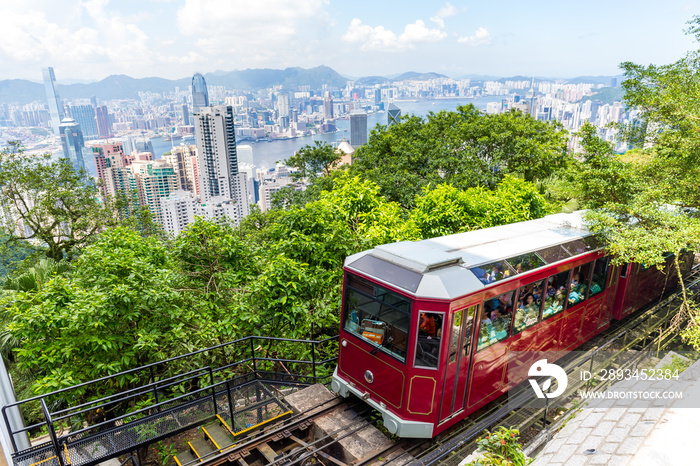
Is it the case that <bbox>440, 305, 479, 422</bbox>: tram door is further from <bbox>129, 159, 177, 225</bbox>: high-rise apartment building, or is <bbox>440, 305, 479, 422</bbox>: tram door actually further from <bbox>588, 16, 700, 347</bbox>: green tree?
<bbox>129, 159, 177, 225</bbox>: high-rise apartment building

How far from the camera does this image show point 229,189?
128 m

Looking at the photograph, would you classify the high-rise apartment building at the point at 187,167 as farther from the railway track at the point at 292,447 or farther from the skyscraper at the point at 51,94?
the railway track at the point at 292,447

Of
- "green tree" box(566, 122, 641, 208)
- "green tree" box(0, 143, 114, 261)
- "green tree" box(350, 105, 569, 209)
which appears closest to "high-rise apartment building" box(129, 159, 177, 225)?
"green tree" box(0, 143, 114, 261)

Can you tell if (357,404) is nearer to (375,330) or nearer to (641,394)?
(375,330)

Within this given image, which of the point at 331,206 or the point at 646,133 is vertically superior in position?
the point at 646,133

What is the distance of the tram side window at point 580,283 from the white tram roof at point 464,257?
0.38 metres

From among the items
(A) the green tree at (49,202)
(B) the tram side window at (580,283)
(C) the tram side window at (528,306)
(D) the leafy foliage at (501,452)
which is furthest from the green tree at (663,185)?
(A) the green tree at (49,202)

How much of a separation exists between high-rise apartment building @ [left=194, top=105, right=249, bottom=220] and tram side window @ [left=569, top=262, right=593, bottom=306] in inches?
4672

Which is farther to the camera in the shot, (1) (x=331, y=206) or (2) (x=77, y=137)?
(2) (x=77, y=137)

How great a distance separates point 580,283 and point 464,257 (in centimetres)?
331

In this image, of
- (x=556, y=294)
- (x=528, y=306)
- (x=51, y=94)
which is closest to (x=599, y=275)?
(x=556, y=294)

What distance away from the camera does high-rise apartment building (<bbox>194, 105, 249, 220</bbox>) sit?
403ft

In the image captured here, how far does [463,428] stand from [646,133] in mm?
11893

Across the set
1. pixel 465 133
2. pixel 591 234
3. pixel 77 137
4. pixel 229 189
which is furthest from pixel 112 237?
pixel 229 189
